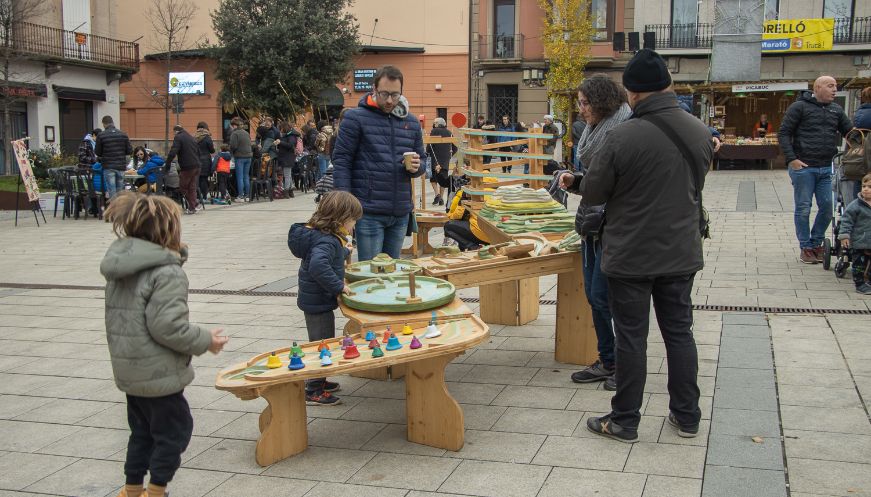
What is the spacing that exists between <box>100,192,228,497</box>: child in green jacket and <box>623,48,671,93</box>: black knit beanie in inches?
84.4

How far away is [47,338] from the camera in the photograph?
634cm

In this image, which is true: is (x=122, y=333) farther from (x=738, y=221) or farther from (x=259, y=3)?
(x=259, y=3)

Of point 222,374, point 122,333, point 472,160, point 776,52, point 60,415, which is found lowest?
point 60,415

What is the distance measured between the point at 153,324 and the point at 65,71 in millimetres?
28894

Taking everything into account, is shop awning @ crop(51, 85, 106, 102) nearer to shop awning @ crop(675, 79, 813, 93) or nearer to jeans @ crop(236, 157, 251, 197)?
jeans @ crop(236, 157, 251, 197)

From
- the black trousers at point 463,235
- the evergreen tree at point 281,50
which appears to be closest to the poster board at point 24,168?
the black trousers at point 463,235

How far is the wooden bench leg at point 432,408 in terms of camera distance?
158 inches

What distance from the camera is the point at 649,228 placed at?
389 centimetres

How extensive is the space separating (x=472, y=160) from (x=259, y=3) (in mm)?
24680

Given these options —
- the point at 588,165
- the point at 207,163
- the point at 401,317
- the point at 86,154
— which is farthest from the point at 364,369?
the point at 207,163

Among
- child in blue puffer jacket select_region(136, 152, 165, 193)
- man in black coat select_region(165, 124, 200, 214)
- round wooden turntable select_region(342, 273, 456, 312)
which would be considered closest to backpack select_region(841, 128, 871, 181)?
round wooden turntable select_region(342, 273, 456, 312)

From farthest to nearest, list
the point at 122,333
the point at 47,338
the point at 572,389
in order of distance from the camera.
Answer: the point at 47,338, the point at 572,389, the point at 122,333

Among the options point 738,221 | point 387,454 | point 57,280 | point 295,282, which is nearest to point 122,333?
Answer: point 387,454

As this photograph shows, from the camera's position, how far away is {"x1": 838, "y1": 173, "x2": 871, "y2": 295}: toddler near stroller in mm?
7219
